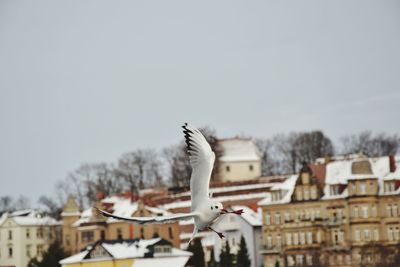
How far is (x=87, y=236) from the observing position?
105938 mm

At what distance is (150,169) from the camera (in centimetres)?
14950

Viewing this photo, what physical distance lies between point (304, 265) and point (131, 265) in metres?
12.9

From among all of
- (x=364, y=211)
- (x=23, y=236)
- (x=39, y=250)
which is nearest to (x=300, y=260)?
(x=364, y=211)

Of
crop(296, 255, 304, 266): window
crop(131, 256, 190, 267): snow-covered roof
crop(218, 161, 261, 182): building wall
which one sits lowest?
crop(296, 255, 304, 266): window

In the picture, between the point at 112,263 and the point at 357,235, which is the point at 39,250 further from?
the point at 357,235

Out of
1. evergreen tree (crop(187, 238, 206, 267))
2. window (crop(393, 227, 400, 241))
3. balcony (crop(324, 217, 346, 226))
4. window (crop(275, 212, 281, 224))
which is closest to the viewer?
evergreen tree (crop(187, 238, 206, 267))

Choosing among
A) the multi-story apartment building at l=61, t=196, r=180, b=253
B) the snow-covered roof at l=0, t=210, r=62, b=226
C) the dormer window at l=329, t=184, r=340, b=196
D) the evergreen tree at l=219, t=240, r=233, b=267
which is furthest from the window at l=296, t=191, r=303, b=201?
the snow-covered roof at l=0, t=210, r=62, b=226

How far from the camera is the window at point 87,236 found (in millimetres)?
105438

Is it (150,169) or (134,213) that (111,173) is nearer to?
(150,169)

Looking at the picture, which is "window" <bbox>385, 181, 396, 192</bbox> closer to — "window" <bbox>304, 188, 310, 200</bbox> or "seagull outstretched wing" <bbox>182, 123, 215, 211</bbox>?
"window" <bbox>304, 188, 310, 200</bbox>

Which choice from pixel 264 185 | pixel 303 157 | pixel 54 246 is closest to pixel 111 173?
pixel 303 157

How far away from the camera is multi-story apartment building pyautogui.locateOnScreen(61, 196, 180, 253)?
102 m

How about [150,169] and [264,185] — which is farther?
[150,169]

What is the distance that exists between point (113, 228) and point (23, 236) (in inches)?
669
